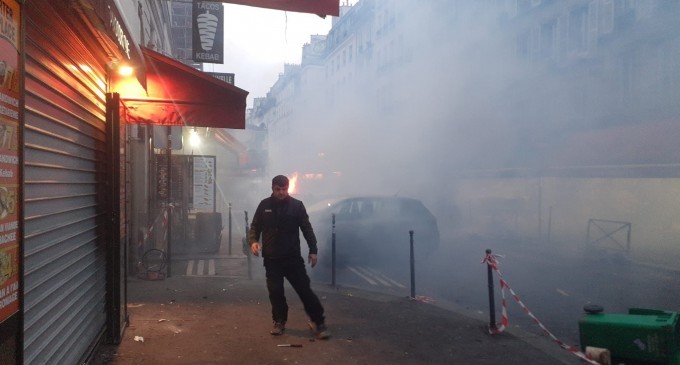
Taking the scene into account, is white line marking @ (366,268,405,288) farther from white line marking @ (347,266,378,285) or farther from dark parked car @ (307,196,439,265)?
dark parked car @ (307,196,439,265)

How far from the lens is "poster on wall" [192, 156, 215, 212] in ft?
33.9

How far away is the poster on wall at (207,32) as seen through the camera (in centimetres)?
1064

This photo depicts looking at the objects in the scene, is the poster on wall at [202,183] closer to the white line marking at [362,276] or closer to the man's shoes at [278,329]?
the white line marking at [362,276]

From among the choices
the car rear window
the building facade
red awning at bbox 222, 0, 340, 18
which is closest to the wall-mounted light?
red awning at bbox 222, 0, 340, 18

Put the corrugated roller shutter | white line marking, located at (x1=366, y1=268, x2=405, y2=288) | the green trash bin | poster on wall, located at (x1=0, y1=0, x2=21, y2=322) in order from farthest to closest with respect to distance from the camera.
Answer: white line marking, located at (x1=366, y1=268, x2=405, y2=288) → the green trash bin → the corrugated roller shutter → poster on wall, located at (x1=0, y1=0, x2=21, y2=322)

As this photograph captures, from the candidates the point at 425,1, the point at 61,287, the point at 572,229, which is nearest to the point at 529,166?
the point at 572,229

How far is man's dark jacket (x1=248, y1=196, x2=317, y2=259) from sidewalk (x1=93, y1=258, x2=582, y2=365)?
2.56 feet

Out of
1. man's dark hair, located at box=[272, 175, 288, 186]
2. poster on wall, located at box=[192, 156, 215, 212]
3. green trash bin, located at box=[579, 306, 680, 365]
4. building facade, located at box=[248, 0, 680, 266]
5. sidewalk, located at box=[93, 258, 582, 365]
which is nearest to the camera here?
green trash bin, located at box=[579, 306, 680, 365]

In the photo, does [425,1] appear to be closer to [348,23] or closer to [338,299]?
[338,299]

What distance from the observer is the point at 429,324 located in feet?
17.2

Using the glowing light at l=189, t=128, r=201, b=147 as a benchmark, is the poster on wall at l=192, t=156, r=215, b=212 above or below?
below

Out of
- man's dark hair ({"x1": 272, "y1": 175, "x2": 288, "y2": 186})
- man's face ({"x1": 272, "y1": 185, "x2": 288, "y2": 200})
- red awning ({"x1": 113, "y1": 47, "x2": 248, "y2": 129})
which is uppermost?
red awning ({"x1": 113, "y1": 47, "x2": 248, "y2": 129})

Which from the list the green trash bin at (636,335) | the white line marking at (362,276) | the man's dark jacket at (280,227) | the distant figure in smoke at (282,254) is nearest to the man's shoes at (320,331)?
the distant figure in smoke at (282,254)

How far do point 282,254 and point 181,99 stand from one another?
189 cm
